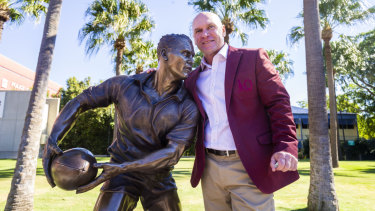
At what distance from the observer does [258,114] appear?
85.4 inches

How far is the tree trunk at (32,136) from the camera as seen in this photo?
5.32 m

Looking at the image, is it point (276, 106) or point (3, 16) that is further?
point (3, 16)

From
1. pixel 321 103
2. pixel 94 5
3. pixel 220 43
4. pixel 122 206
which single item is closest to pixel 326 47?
pixel 321 103

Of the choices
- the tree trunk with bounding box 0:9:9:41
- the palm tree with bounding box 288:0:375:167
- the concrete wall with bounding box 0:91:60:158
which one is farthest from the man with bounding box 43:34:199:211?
the concrete wall with bounding box 0:91:60:158

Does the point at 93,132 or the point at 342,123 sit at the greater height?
the point at 342,123

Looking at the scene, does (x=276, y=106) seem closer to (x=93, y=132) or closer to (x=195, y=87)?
(x=195, y=87)

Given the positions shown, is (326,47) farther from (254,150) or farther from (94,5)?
(254,150)

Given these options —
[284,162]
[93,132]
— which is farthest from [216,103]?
[93,132]

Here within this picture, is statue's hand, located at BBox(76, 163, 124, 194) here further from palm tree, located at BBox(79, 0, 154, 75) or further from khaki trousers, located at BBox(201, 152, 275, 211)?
palm tree, located at BBox(79, 0, 154, 75)

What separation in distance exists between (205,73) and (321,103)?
4454 mm

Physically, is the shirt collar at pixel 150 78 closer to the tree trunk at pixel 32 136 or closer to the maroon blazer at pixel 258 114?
the maroon blazer at pixel 258 114

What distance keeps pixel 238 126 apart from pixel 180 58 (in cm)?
70

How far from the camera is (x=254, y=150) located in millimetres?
2078

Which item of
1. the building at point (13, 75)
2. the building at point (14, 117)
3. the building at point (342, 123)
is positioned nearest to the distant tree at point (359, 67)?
the building at point (342, 123)
